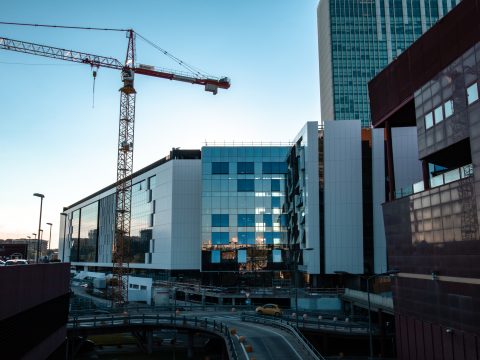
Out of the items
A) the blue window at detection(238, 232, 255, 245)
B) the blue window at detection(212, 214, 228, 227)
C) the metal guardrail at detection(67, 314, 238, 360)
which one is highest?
the blue window at detection(212, 214, 228, 227)

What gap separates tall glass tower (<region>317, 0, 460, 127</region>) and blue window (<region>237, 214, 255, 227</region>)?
9734cm

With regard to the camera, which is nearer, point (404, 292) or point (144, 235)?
point (404, 292)

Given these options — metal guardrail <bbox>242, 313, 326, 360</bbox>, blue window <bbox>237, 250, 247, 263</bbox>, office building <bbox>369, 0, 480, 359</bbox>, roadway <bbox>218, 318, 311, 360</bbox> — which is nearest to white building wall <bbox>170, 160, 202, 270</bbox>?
blue window <bbox>237, 250, 247, 263</bbox>

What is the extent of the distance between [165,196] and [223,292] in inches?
1138

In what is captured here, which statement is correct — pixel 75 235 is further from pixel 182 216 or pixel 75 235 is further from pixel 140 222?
pixel 182 216

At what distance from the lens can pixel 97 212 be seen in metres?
161

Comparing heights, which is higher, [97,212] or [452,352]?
[97,212]

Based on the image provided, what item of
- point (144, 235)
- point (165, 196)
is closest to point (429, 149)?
point (165, 196)

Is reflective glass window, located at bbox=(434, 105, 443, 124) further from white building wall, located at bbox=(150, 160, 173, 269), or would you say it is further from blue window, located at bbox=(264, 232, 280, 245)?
white building wall, located at bbox=(150, 160, 173, 269)

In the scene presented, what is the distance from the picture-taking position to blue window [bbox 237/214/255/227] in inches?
3740

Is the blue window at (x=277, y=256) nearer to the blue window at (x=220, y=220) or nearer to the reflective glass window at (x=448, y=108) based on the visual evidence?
the blue window at (x=220, y=220)

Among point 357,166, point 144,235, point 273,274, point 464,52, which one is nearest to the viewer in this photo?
point 464,52

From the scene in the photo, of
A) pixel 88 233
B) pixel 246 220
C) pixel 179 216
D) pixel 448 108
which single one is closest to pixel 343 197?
pixel 246 220

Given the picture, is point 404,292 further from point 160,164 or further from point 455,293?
point 160,164
